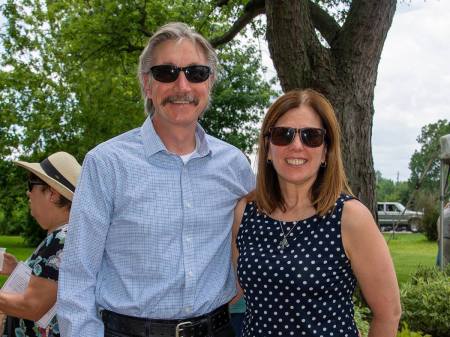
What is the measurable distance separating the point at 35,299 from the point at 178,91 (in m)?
1.24

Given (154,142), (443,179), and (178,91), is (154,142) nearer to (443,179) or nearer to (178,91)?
(178,91)

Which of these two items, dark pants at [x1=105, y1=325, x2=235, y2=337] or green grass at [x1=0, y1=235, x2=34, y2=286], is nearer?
dark pants at [x1=105, y1=325, x2=235, y2=337]

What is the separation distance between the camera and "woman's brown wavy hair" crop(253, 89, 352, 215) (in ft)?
9.29

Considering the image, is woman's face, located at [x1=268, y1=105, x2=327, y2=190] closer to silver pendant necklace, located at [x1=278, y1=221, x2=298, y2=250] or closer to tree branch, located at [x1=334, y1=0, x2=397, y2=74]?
silver pendant necklace, located at [x1=278, y1=221, x2=298, y2=250]

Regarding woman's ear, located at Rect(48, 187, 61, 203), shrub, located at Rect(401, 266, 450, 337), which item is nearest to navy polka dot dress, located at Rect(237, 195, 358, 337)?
woman's ear, located at Rect(48, 187, 61, 203)

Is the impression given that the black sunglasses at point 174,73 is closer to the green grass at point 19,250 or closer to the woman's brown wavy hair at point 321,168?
the woman's brown wavy hair at point 321,168

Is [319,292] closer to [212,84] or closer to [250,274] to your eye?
[250,274]

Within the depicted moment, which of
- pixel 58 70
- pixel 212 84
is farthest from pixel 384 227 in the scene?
pixel 212 84

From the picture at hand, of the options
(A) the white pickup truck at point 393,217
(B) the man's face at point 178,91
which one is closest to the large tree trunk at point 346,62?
(B) the man's face at point 178,91

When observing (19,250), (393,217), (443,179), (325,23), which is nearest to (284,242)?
(325,23)

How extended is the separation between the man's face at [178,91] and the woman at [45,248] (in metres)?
0.80

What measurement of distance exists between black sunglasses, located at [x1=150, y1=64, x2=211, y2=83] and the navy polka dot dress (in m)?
0.79

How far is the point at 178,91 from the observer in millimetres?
2867

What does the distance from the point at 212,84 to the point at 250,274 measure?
99 centimetres
